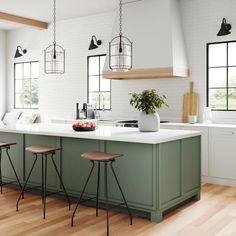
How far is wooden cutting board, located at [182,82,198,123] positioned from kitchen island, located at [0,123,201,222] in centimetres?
183

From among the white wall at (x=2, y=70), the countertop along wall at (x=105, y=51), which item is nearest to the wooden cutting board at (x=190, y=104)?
the countertop along wall at (x=105, y=51)

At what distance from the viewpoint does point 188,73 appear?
21.5 feet

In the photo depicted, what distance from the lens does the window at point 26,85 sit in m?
9.06

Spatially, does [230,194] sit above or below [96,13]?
below

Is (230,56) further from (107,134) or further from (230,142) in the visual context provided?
(107,134)

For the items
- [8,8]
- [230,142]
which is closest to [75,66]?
[8,8]

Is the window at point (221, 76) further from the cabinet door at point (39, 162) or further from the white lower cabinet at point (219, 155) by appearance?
the cabinet door at point (39, 162)

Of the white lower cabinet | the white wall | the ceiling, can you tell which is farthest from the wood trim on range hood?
the white wall

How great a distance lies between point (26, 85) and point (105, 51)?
2625mm

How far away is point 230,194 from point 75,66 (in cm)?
444

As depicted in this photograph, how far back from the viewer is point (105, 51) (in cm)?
764

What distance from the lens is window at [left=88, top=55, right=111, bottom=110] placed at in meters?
7.80

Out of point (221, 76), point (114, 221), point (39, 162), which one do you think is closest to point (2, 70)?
point (39, 162)

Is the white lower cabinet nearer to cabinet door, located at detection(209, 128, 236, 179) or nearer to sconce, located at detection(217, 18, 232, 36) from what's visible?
cabinet door, located at detection(209, 128, 236, 179)
